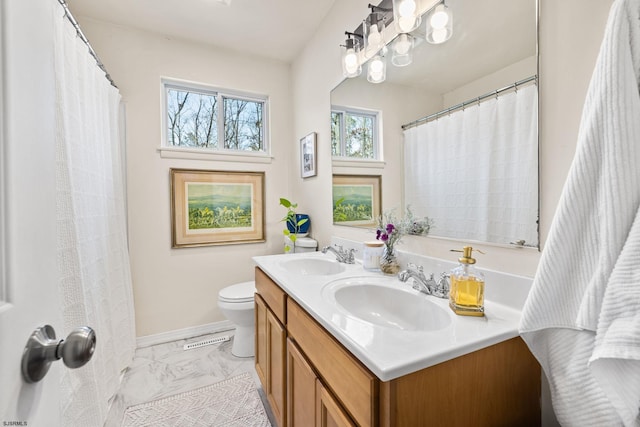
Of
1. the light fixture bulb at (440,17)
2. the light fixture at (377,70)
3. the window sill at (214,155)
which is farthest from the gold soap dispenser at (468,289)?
the window sill at (214,155)

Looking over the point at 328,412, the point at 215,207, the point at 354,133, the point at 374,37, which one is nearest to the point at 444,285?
the point at 328,412

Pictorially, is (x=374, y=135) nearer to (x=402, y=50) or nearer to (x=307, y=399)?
(x=402, y=50)

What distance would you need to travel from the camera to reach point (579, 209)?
59 centimetres

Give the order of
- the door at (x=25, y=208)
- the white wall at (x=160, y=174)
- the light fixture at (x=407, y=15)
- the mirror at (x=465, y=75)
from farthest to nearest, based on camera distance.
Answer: the white wall at (x=160, y=174)
the light fixture at (x=407, y=15)
the mirror at (x=465, y=75)
the door at (x=25, y=208)

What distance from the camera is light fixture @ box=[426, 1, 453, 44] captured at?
1.09 m

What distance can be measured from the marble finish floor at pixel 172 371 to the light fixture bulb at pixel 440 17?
81.9 inches

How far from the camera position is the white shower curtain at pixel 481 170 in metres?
0.87

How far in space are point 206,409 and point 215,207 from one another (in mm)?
1487

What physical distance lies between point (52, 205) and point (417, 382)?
0.82 m

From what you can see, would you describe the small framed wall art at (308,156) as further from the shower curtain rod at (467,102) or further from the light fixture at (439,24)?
the light fixture at (439,24)

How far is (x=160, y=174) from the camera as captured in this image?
2205 millimetres

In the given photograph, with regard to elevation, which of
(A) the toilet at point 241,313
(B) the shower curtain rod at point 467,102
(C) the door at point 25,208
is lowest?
(A) the toilet at point 241,313

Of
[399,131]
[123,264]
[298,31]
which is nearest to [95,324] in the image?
[123,264]

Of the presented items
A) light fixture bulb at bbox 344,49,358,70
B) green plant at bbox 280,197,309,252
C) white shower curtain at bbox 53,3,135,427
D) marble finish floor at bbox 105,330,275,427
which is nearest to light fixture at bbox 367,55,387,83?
light fixture bulb at bbox 344,49,358,70
